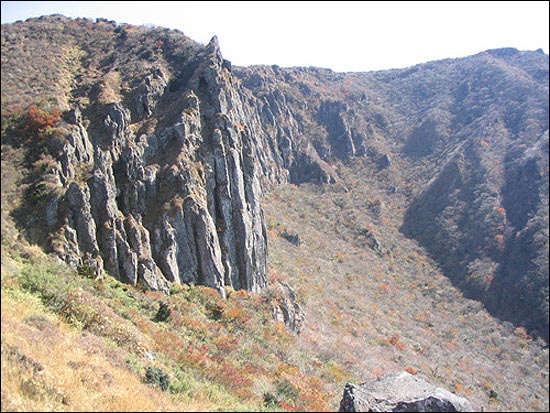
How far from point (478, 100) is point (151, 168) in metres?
100

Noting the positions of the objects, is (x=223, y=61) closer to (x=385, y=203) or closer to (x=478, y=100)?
(x=385, y=203)

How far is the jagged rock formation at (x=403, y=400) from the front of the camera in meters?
9.74

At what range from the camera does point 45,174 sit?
11.8 meters

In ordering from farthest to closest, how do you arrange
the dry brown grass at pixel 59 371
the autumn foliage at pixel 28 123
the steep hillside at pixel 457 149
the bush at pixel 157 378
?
the steep hillside at pixel 457 149, the bush at pixel 157 378, the autumn foliage at pixel 28 123, the dry brown grass at pixel 59 371

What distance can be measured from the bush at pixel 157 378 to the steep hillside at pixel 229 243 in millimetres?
36

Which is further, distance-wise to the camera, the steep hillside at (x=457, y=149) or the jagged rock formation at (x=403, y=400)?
the steep hillside at (x=457, y=149)

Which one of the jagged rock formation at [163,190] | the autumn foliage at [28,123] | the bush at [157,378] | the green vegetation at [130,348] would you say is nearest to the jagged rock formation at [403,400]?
the green vegetation at [130,348]

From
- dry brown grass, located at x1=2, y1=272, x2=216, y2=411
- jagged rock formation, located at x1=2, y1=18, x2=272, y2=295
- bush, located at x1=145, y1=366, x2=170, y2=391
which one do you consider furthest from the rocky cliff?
bush, located at x1=145, y1=366, x2=170, y2=391

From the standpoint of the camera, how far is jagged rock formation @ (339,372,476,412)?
974 centimetres

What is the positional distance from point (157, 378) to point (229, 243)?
17.1m

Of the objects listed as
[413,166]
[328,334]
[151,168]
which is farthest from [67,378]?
[413,166]

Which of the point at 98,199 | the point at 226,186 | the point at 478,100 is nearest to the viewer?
the point at 98,199

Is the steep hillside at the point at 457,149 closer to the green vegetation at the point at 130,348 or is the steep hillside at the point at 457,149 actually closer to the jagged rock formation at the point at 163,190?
the jagged rock formation at the point at 163,190

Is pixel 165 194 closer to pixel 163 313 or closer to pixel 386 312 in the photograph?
pixel 163 313
